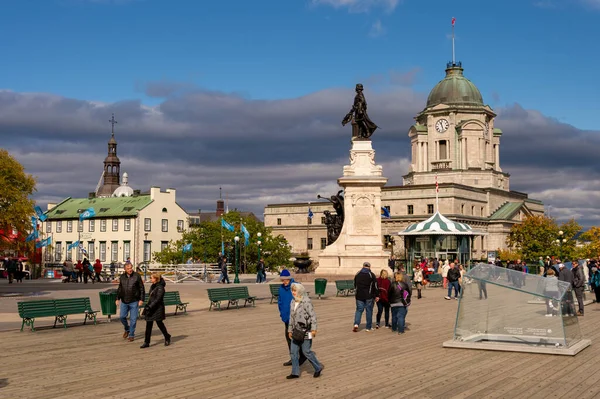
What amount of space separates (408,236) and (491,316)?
38.9 meters

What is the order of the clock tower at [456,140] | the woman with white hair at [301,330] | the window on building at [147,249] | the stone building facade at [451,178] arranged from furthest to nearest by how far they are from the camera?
the clock tower at [456,140], the stone building facade at [451,178], the window on building at [147,249], the woman with white hair at [301,330]

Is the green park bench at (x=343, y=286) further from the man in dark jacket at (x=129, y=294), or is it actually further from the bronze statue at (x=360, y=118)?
the man in dark jacket at (x=129, y=294)

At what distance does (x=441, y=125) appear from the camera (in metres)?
117

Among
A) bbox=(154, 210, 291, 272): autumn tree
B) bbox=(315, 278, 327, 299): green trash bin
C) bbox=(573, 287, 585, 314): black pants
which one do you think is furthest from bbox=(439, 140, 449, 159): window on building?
bbox=(573, 287, 585, 314): black pants

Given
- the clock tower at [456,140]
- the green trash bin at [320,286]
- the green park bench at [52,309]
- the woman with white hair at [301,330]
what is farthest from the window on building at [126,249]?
the woman with white hair at [301,330]

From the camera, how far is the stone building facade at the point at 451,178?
106 metres

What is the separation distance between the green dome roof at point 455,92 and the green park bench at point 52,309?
337ft

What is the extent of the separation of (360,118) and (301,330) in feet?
110

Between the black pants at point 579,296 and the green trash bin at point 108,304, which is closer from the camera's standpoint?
the green trash bin at point 108,304

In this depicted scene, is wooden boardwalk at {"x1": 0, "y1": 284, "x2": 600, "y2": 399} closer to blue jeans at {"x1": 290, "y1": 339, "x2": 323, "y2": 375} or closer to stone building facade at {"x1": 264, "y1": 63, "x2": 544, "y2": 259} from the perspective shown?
blue jeans at {"x1": 290, "y1": 339, "x2": 323, "y2": 375}

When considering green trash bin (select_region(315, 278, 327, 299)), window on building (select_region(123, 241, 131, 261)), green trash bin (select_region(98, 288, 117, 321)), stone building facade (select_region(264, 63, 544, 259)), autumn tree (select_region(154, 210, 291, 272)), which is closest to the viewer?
green trash bin (select_region(98, 288, 117, 321))

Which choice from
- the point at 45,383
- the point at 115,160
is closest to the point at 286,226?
the point at 115,160

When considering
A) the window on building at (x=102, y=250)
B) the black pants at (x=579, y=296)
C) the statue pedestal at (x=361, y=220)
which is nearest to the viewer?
the black pants at (x=579, y=296)

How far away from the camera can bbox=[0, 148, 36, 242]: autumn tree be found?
32.4 meters
